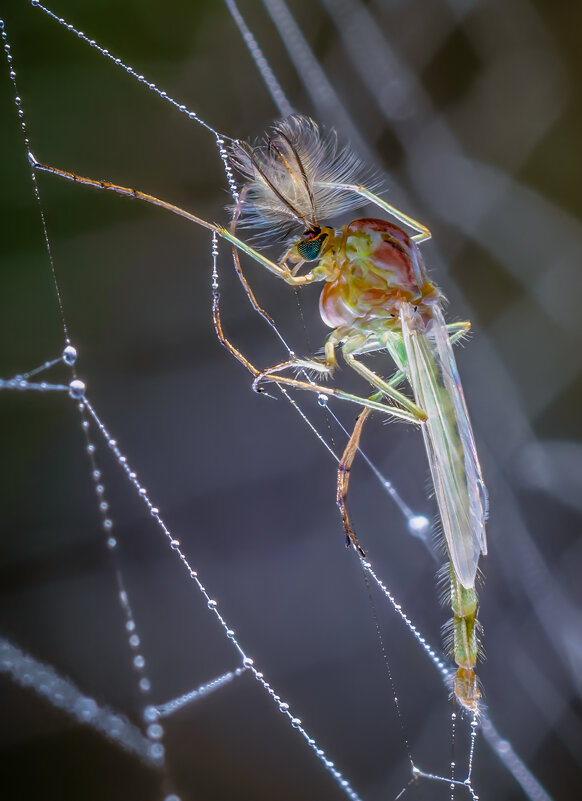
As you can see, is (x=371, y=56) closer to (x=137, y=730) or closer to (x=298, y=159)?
(x=298, y=159)

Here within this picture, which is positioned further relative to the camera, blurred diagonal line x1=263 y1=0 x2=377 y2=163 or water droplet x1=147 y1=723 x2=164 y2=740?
blurred diagonal line x1=263 y1=0 x2=377 y2=163

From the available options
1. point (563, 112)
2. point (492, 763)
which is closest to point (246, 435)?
point (492, 763)

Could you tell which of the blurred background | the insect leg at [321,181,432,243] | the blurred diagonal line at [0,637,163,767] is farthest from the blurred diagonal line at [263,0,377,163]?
the blurred diagonal line at [0,637,163,767]

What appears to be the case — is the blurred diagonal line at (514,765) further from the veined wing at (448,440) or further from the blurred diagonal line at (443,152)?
the blurred diagonal line at (443,152)

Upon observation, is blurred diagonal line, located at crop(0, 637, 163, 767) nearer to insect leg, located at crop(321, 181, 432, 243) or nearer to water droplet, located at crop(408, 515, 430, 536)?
water droplet, located at crop(408, 515, 430, 536)

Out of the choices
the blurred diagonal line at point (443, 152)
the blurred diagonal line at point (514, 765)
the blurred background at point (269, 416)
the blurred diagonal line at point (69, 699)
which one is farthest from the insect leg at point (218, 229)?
the blurred diagonal line at point (514, 765)

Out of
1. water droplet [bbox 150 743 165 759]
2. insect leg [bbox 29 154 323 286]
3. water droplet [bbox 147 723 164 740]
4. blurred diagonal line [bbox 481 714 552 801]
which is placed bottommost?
water droplet [bbox 150 743 165 759]
